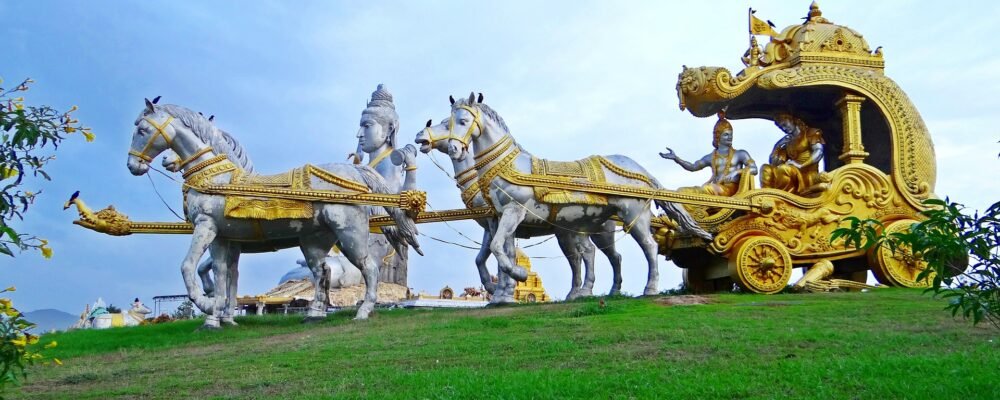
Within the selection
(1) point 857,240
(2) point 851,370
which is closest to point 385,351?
(2) point 851,370

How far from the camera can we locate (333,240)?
1262 cm

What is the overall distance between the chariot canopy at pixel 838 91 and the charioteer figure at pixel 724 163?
0.33m

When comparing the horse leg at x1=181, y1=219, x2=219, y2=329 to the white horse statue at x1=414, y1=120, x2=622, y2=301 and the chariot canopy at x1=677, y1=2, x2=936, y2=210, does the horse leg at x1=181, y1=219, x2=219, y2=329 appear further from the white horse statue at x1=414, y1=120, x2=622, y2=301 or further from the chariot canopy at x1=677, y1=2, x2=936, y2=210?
the chariot canopy at x1=677, y1=2, x2=936, y2=210

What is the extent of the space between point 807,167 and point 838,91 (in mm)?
1102

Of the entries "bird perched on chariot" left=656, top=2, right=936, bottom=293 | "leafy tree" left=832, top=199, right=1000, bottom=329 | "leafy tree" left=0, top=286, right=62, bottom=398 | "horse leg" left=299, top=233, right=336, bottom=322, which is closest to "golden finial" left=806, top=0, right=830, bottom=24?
"bird perched on chariot" left=656, top=2, right=936, bottom=293

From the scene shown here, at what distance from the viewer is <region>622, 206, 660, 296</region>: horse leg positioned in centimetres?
1280

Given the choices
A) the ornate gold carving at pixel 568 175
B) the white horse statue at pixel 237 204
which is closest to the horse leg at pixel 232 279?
the white horse statue at pixel 237 204

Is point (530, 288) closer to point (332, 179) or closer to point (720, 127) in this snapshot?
point (720, 127)

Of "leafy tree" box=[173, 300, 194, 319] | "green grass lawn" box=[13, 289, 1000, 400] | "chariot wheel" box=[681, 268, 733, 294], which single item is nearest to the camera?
"green grass lawn" box=[13, 289, 1000, 400]

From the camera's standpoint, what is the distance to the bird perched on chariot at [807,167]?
41.9 ft

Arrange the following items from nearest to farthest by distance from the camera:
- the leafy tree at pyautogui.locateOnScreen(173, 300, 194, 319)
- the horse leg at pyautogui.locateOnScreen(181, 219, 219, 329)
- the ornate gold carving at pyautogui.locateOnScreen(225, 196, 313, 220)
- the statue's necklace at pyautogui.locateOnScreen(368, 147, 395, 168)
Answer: the horse leg at pyautogui.locateOnScreen(181, 219, 219, 329)
the ornate gold carving at pyautogui.locateOnScreen(225, 196, 313, 220)
the statue's necklace at pyautogui.locateOnScreen(368, 147, 395, 168)
the leafy tree at pyautogui.locateOnScreen(173, 300, 194, 319)

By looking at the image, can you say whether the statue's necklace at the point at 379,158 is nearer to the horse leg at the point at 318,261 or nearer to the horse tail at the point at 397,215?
the horse tail at the point at 397,215

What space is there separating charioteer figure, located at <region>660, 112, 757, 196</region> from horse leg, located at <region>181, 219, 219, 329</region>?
6174mm

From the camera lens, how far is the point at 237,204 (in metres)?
11.6
